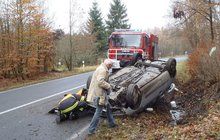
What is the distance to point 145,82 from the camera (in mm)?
11359

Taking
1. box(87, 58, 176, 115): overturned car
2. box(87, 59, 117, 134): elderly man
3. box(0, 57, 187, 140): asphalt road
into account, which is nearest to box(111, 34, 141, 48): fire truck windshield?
box(87, 58, 176, 115): overturned car

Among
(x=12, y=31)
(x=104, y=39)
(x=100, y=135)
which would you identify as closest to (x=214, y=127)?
(x=100, y=135)

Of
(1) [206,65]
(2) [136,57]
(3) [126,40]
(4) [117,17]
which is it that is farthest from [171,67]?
(4) [117,17]

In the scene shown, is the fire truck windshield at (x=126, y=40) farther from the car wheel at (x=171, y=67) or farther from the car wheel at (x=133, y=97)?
the car wheel at (x=133, y=97)

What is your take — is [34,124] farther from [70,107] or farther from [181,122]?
[181,122]

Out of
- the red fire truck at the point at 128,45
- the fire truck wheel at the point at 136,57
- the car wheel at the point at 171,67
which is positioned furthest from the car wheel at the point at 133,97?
the red fire truck at the point at 128,45

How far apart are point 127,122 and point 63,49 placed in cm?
2850

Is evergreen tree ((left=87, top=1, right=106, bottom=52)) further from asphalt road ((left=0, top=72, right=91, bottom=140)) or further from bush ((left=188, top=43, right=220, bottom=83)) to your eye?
asphalt road ((left=0, top=72, right=91, bottom=140))

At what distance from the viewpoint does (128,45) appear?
21188 mm

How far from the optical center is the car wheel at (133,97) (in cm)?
1023

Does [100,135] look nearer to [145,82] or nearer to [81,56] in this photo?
[145,82]

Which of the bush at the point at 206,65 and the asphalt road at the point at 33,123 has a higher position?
the bush at the point at 206,65

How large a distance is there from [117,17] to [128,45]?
39.6 m

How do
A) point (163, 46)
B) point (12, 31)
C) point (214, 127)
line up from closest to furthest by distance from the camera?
1. point (214, 127)
2. point (12, 31)
3. point (163, 46)
